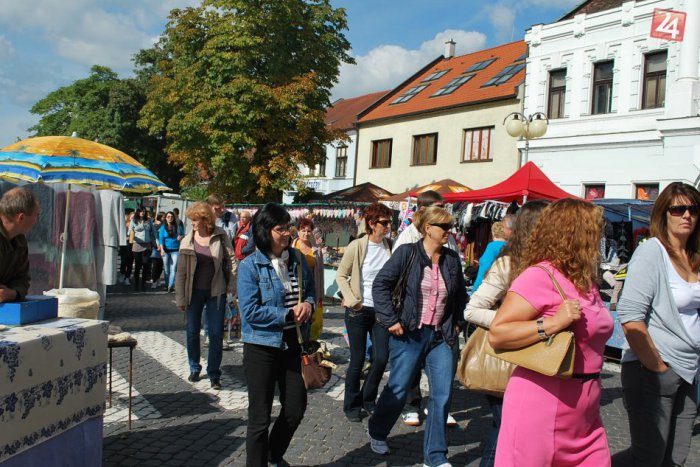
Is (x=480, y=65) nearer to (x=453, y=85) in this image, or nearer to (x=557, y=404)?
(x=453, y=85)

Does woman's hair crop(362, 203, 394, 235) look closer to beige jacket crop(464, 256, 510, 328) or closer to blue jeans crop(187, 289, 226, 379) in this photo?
blue jeans crop(187, 289, 226, 379)

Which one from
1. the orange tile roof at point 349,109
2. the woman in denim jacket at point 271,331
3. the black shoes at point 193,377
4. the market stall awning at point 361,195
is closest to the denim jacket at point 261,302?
the woman in denim jacket at point 271,331

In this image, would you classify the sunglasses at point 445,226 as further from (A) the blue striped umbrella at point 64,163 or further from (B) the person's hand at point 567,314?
(A) the blue striped umbrella at point 64,163

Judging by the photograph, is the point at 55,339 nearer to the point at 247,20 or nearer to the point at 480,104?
the point at 247,20

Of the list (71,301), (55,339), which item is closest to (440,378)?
(55,339)

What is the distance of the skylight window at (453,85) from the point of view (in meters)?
27.5

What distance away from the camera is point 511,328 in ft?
8.58

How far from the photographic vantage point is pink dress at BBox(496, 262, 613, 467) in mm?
2578

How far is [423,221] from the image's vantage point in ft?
15.6

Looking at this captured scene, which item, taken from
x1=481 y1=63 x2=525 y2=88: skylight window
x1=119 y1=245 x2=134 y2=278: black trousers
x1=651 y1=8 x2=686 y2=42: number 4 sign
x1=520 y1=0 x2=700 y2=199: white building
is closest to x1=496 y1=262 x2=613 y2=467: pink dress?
x1=119 y1=245 x2=134 y2=278: black trousers

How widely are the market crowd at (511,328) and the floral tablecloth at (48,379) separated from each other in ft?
2.88

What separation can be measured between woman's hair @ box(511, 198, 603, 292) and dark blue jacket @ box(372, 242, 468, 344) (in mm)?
1748

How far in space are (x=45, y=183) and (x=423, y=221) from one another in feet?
16.8

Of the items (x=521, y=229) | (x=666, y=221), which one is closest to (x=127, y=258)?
(x=521, y=229)
